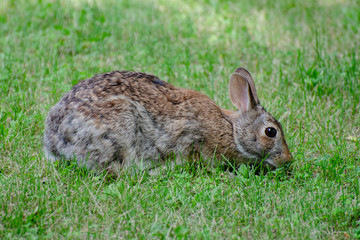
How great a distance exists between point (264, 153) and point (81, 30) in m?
4.11

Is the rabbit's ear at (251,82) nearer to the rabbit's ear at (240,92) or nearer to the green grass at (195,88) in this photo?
the rabbit's ear at (240,92)

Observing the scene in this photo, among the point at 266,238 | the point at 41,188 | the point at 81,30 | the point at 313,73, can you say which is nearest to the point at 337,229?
the point at 266,238

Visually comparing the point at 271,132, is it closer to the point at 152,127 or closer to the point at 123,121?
the point at 152,127

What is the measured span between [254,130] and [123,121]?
1.44 meters

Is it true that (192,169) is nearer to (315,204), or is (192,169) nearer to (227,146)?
(227,146)

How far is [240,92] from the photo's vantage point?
5688 mm

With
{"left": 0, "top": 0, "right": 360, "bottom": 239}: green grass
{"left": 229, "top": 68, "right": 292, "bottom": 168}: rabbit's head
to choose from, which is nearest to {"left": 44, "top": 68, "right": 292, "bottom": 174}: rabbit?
{"left": 229, "top": 68, "right": 292, "bottom": 168}: rabbit's head

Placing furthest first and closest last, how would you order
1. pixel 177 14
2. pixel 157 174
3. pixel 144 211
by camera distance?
pixel 177 14 < pixel 157 174 < pixel 144 211

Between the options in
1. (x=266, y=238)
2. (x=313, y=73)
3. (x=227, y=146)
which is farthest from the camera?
(x=313, y=73)

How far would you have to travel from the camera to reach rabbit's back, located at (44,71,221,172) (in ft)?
16.5

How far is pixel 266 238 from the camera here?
160 inches

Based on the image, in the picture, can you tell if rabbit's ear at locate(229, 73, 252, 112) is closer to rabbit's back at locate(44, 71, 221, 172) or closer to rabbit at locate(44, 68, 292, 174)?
rabbit at locate(44, 68, 292, 174)

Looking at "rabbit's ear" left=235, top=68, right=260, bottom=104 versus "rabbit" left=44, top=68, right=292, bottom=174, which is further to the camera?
"rabbit's ear" left=235, top=68, right=260, bottom=104

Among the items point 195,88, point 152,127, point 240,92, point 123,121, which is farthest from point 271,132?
point 195,88
